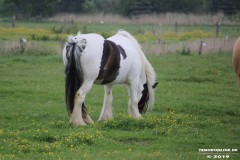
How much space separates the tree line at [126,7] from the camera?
36.6 metres

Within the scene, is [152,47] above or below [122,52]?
below

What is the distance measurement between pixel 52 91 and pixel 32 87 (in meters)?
0.82

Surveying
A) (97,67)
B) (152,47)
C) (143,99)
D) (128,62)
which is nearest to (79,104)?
(97,67)

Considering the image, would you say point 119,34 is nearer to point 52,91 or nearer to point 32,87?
point 52,91

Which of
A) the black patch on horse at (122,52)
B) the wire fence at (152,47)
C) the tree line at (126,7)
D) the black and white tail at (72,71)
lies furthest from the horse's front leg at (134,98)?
the tree line at (126,7)

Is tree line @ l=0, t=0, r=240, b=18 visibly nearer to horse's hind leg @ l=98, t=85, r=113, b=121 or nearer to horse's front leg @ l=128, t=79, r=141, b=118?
horse's front leg @ l=128, t=79, r=141, b=118

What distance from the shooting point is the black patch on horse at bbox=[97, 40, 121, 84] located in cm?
570

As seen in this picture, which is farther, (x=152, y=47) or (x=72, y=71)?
(x=152, y=47)

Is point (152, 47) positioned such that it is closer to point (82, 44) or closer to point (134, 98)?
point (134, 98)

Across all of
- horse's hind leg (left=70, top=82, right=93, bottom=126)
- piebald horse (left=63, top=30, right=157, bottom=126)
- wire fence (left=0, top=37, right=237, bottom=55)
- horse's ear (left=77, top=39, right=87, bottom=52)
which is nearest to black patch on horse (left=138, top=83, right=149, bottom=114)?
piebald horse (left=63, top=30, right=157, bottom=126)

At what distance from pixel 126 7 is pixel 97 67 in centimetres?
3943

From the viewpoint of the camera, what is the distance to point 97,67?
5.51 meters

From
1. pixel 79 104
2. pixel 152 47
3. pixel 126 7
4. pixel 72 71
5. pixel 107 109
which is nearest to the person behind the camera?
pixel 72 71

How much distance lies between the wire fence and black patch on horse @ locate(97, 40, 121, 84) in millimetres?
10696
